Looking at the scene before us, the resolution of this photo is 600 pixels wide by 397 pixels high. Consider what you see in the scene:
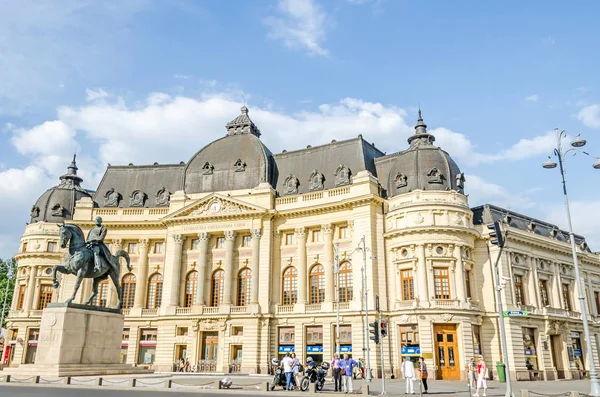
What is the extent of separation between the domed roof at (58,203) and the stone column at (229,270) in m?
21.3

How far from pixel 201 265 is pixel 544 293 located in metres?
36.1

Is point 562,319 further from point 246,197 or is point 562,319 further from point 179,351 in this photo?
point 179,351

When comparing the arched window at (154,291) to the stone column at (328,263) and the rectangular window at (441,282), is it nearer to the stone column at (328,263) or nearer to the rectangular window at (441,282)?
the stone column at (328,263)

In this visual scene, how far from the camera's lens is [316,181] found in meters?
53.7

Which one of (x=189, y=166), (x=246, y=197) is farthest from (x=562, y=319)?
(x=189, y=166)

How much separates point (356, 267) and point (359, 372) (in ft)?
33.0

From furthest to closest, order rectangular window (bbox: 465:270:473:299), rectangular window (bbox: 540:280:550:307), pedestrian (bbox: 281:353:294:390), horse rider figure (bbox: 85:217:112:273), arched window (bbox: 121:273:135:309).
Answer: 1. arched window (bbox: 121:273:135:309)
2. rectangular window (bbox: 540:280:550:307)
3. rectangular window (bbox: 465:270:473:299)
4. horse rider figure (bbox: 85:217:112:273)
5. pedestrian (bbox: 281:353:294:390)

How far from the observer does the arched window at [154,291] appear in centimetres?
5581

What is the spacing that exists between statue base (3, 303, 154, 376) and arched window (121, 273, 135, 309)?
26.2 meters

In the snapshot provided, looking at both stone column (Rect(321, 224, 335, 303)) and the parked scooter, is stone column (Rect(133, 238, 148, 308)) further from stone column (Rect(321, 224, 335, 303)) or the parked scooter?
the parked scooter

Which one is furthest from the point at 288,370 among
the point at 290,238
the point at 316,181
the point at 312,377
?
the point at 316,181

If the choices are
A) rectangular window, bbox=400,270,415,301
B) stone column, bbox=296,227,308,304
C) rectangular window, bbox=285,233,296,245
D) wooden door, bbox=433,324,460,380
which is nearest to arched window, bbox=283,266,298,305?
stone column, bbox=296,227,308,304

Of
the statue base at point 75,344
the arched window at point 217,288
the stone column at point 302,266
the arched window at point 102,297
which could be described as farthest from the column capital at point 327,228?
the arched window at point 102,297

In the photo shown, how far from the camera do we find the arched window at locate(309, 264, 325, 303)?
165 feet
